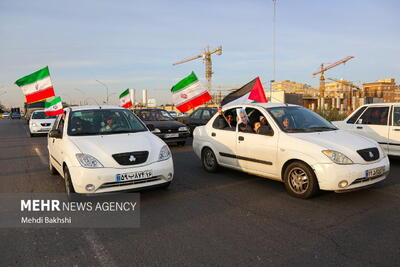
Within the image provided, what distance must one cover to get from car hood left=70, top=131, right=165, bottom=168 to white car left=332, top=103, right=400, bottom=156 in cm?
581

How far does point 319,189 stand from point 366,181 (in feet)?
2.30

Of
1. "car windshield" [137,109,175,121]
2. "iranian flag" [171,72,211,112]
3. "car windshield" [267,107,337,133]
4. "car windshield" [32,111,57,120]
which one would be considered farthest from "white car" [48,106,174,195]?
"car windshield" [32,111,57,120]

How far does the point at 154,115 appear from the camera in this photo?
13211 millimetres

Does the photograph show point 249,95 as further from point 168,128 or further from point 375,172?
point 375,172

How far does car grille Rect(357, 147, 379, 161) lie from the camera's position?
4898 mm

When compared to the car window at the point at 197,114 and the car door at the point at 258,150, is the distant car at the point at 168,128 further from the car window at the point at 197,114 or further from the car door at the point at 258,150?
the car door at the point at 258,150

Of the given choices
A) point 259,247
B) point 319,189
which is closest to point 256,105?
point 319,189

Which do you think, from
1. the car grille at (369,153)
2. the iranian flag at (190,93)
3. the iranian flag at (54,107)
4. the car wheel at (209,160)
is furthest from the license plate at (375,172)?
the iranian flag at (54,107)

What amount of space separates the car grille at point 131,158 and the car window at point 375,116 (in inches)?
248

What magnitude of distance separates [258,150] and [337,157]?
1.47 m

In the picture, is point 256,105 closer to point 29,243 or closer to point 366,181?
point 366,181

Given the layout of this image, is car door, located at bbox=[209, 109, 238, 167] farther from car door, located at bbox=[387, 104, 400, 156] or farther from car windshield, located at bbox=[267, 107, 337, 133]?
car door, located at bbox=[387, 104, 400, 156]

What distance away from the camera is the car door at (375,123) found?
26.4 feet

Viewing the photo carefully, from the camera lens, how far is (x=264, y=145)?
5.73 meters
